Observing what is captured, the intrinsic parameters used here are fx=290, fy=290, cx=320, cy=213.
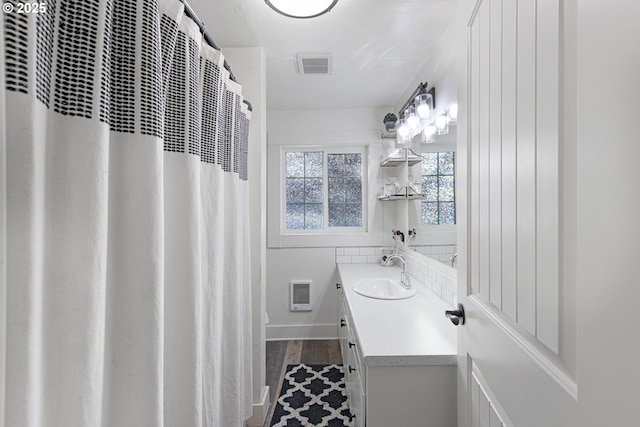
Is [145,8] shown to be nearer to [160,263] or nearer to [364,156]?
[160,263]

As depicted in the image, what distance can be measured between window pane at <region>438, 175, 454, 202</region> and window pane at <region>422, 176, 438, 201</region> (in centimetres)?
6

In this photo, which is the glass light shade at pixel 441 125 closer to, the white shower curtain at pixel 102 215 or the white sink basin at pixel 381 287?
the white sink basin at pixel 381 287

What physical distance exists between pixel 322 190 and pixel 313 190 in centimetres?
10

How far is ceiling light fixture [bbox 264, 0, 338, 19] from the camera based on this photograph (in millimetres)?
1320

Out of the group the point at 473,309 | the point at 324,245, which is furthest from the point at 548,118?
the point at 324,245

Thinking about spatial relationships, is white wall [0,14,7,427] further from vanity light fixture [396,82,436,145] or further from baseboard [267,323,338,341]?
baseboard [267,323,338,341]

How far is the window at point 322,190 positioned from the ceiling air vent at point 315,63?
3.37 feet

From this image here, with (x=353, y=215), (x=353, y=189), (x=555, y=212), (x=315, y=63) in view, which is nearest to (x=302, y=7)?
(x=315, y=63)

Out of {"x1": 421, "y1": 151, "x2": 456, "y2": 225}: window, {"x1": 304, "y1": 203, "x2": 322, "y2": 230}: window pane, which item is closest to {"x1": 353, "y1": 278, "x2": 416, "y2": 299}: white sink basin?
{"x1": 421, "y1": 151, "x2": 456, "y2": 225}: window

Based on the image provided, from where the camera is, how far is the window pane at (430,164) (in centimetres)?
186

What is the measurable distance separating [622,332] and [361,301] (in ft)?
4.74

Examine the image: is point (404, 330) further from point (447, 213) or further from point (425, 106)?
point (425, 106)

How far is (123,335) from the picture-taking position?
2.03 feet

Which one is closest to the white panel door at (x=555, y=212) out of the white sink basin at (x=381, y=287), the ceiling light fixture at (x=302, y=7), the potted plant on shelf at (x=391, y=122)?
the ceiling light fixture at (x=302, y=7)
